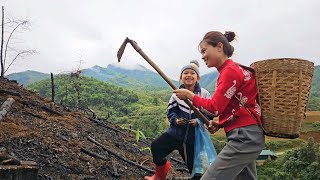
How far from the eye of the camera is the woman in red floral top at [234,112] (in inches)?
100.0

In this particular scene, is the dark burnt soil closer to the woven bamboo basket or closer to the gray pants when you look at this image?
the gray pants

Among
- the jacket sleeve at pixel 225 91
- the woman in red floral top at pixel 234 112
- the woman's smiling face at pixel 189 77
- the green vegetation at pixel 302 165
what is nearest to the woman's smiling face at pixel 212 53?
the woman in red floral top at pixel 234 112

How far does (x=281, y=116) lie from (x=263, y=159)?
4449 centimetres

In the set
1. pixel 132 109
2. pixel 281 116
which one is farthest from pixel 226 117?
pixel 132 109

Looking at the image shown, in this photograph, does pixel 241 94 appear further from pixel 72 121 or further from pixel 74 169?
pixel 72 121

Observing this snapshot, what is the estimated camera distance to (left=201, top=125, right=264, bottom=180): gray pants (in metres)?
2.54

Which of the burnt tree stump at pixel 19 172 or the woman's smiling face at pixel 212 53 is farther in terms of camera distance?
the burnt tree stump at pixel 19 172

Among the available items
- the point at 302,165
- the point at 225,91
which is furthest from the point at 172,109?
the point at 302,165

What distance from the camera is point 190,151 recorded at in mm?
→ 3910

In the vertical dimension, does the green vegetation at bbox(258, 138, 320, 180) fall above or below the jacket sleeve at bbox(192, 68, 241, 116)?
below

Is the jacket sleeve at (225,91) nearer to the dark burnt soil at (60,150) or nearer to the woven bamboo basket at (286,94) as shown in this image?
the woven bamboo basket at (286,94)

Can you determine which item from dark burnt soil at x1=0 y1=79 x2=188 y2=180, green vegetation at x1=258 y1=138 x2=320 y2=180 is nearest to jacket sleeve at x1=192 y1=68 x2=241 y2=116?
dark burnt soil at x1=0 y1=79 x2=188 y2=180

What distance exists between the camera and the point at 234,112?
2631 millimetres

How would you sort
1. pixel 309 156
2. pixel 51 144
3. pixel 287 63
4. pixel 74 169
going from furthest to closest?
→ pixel 309 156 < pixel 51 144 < pixel 74 169 < pixel 287 63
